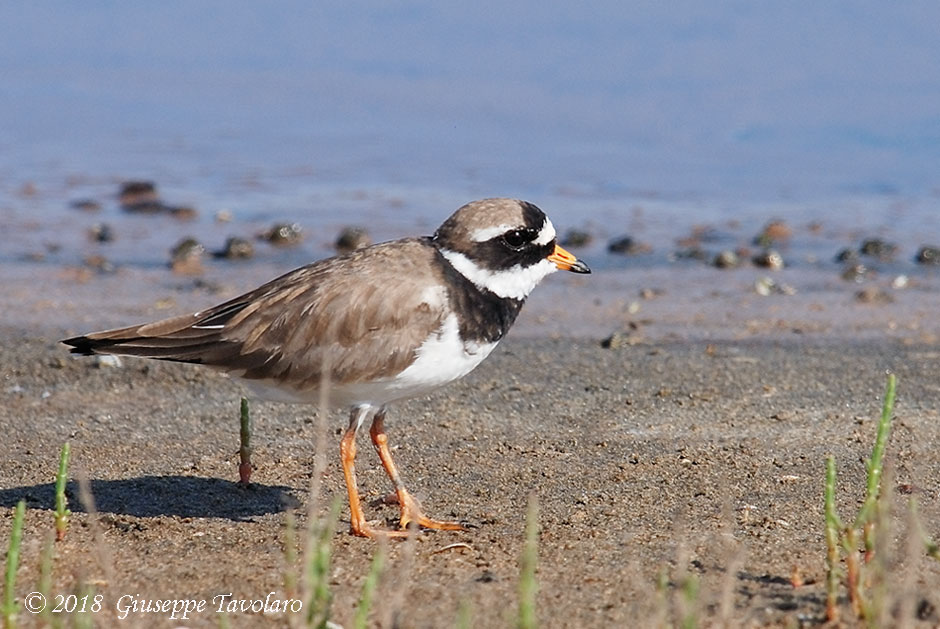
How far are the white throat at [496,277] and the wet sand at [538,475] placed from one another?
2.43 feet

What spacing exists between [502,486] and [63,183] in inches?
361

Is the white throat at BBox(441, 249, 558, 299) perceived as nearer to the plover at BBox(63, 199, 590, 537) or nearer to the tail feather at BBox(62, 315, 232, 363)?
the plover at BBox(63, 199, 590, 537)

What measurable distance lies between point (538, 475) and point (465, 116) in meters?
11.3

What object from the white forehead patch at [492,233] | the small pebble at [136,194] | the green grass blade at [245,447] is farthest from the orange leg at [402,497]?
the small pebble at [136,194]

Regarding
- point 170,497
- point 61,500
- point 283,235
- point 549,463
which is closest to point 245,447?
point 170,497

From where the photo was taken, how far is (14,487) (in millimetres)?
5199

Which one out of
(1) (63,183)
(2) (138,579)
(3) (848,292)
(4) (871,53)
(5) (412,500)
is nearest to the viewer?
(2) (138,579)

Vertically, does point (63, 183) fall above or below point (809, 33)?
below

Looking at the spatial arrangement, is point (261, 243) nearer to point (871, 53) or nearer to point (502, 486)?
point (502, 486)

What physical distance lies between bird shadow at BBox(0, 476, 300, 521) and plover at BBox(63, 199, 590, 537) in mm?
371

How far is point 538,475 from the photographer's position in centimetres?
536

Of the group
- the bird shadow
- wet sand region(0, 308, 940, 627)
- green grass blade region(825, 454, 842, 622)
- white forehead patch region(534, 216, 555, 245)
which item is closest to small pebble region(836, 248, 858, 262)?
Result: wet sand region(0, 308, 940, 627)

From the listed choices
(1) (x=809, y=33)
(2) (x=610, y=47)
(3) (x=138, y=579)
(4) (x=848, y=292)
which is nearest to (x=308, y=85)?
(2) (x=610, y=47)

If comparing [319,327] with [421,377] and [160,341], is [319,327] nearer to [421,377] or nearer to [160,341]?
[421,377]
